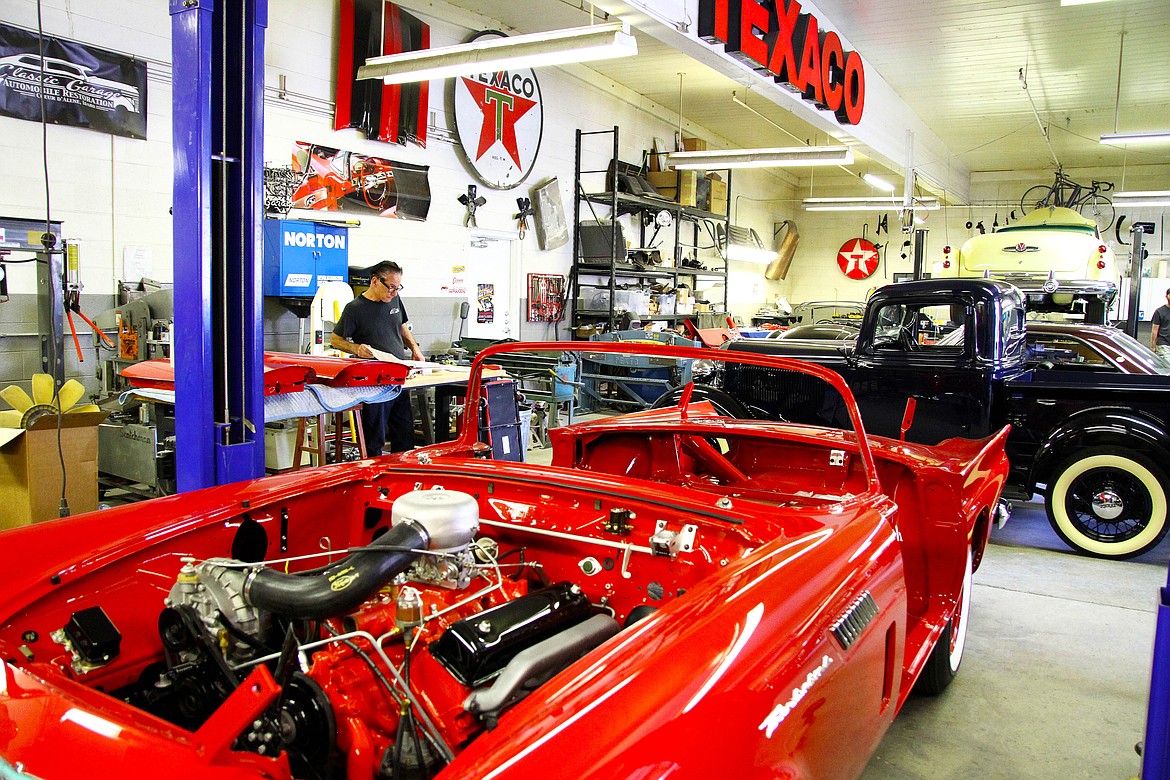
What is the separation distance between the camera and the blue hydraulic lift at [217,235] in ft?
10.2

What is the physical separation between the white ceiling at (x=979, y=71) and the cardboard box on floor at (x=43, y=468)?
15.1 ft

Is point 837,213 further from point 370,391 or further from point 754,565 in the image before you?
point 754,565

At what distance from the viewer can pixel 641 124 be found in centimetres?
1305

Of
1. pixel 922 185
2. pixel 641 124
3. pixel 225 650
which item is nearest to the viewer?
pixel 225 650

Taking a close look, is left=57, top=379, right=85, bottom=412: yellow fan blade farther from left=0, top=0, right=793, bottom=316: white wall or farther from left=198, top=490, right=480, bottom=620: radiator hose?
left=198, top=490, right=480, bottom=620: radiator hose

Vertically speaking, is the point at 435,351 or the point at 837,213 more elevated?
the point at 837,213

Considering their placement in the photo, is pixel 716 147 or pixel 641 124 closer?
pixel 641 124

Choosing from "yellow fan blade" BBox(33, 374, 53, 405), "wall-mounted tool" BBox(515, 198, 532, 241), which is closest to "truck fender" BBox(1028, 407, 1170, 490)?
"yellow fan blade" BBox(33, 374, 53, 405)

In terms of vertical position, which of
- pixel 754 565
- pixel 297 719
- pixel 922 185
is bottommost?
pixel 297 719

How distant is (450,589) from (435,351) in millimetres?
7500

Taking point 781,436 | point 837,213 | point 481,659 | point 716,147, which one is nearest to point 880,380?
point 781,436

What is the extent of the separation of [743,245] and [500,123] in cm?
864

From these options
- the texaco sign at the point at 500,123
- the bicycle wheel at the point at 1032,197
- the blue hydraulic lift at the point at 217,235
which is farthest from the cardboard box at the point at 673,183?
the bicycle wheel at the point at 1032,197

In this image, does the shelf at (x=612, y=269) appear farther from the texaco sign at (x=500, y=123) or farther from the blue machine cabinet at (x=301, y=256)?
the blue machine cabinet at (x=301, y=256)
